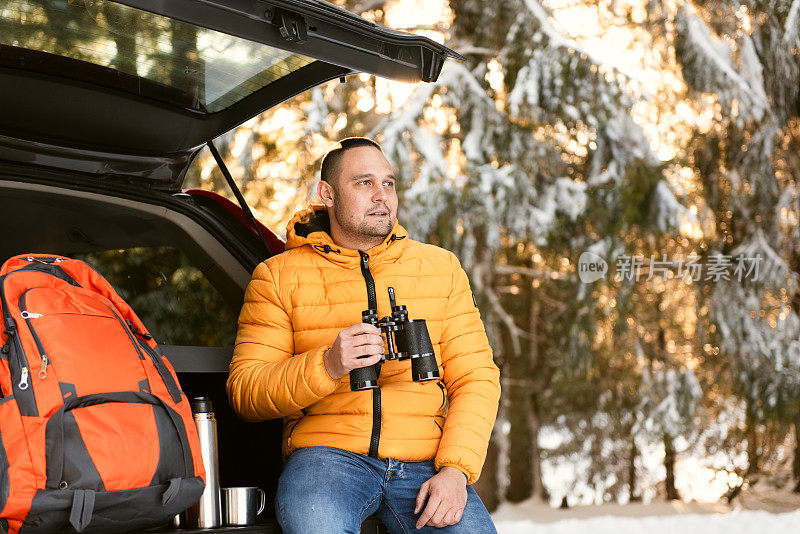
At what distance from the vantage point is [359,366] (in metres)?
2.07

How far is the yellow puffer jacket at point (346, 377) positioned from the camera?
2229mm

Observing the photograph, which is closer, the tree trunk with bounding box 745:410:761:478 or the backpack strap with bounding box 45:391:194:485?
the backpack strap with bounding box 45:391:194:485

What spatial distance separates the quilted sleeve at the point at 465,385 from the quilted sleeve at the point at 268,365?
15.2 inches

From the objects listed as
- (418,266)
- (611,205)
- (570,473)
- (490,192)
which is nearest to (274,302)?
(418,266)

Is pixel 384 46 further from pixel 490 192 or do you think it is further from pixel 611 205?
pixel 611 205

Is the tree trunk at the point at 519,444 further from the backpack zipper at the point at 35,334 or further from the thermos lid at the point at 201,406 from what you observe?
the backpack zipper at the point at 35,334

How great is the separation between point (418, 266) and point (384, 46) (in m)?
0.65

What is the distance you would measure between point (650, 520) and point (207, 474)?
594cm

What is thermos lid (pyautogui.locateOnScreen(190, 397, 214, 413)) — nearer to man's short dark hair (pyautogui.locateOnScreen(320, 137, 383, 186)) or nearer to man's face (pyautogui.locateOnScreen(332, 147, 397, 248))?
man's face (pyautogui.locateOnScreen(332, 147, 397, 248))

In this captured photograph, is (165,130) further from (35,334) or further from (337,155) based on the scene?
(35,334)

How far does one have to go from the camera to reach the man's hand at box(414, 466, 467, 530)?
6.94 ft

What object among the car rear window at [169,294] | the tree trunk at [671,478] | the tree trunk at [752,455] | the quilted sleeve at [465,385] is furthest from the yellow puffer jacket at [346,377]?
the tree trunk at [671,478]

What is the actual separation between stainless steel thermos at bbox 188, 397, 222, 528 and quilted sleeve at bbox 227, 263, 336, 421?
129 mm

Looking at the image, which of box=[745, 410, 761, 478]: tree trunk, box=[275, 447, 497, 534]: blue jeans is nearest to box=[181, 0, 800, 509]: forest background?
box=[745, 410, 761, 478]: tree trunk
